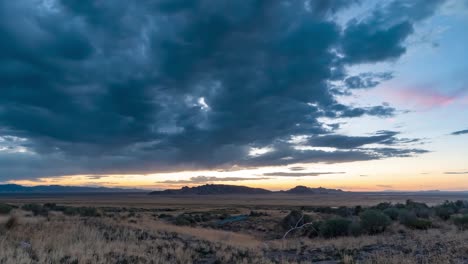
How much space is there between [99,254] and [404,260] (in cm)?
1121

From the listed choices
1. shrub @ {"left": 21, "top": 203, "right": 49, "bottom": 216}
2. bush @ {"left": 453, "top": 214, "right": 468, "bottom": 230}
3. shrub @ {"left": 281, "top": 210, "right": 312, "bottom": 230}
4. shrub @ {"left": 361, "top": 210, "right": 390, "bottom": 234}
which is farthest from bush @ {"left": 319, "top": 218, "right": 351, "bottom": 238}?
shrub @ {"left": 21, "top": 203, "right": 49, "bottom": 216}

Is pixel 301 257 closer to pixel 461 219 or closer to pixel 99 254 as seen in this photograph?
pixel 99 254

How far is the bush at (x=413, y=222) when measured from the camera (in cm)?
3117

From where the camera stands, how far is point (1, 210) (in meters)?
33.1

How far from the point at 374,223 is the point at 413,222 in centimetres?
411

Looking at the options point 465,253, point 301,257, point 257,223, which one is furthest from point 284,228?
point 465,253

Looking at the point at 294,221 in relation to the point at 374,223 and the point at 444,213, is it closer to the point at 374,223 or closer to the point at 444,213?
the point at 374,223

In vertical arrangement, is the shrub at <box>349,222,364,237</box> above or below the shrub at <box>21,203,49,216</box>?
below

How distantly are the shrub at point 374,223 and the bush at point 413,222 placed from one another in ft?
8.22

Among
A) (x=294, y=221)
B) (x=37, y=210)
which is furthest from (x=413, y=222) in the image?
(x=37, y=210)

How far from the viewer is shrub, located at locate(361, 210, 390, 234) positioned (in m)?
30.1

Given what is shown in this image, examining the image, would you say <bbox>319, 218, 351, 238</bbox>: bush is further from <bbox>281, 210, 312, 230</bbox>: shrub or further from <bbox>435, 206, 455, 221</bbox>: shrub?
<bbox>435, 206, 455, 221</bbox>: shrub

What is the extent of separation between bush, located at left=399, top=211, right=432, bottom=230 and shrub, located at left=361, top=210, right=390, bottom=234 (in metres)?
2.51

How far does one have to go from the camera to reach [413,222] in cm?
3192
